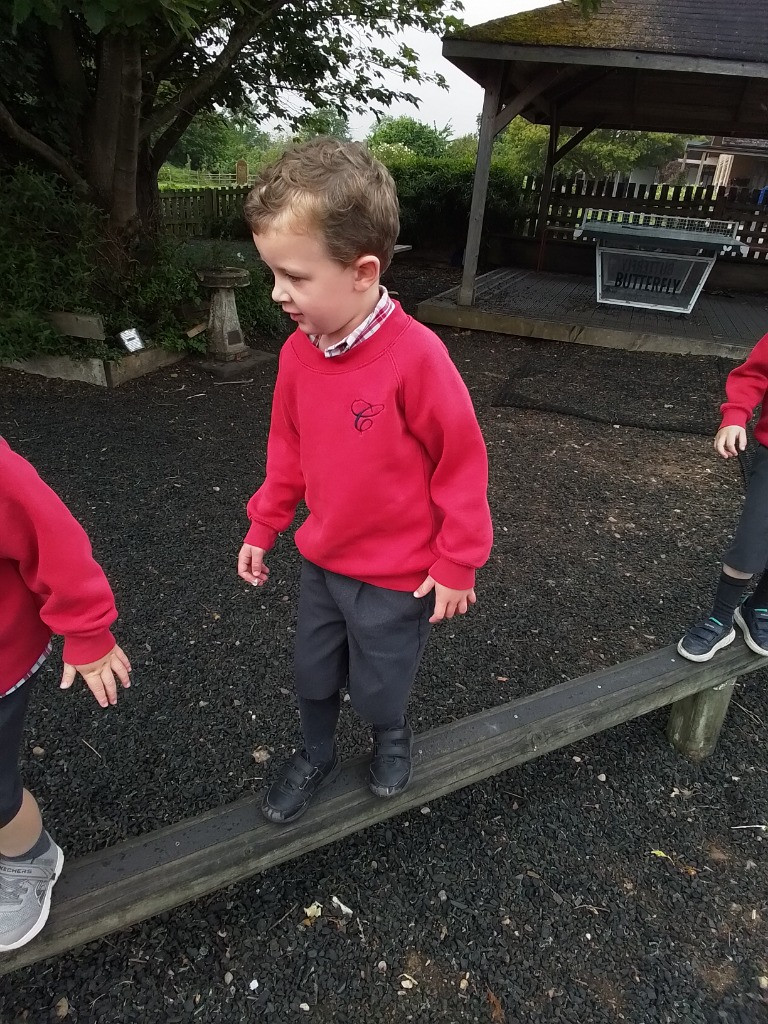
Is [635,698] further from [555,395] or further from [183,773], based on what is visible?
[555,395]

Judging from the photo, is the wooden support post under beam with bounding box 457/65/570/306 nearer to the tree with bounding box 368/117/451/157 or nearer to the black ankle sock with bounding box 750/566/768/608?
the black ankle sock with bounding box 750/566/768/608

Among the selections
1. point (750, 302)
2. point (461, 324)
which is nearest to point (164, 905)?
point (461, 324)

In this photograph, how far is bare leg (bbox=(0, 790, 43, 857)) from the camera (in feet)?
4.88

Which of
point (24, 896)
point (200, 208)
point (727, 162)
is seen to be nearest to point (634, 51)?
point (24, 896)

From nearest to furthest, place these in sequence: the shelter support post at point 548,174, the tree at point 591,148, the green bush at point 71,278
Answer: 1. the green bush at point 71,278
2. the shelter support post at point 548,174
3. the tree at point 591,148

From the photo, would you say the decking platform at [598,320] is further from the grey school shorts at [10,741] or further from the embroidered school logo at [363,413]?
→ the grey school shorts at [10,741]

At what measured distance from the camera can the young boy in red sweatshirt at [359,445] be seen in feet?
3.87

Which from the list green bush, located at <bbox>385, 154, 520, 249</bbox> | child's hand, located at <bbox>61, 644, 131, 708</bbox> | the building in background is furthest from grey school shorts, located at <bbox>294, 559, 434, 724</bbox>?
the building in background

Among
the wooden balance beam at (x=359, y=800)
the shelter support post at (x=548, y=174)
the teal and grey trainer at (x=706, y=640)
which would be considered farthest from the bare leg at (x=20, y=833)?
the shelter support post at (x=548, y=174)

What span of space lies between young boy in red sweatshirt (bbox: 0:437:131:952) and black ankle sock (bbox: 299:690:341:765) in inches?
21.8

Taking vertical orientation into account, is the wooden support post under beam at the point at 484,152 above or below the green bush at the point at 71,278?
above

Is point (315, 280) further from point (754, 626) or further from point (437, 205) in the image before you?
point (437, 205)

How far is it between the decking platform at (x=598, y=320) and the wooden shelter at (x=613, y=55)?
0.38 m

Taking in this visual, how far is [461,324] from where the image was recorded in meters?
8.07
